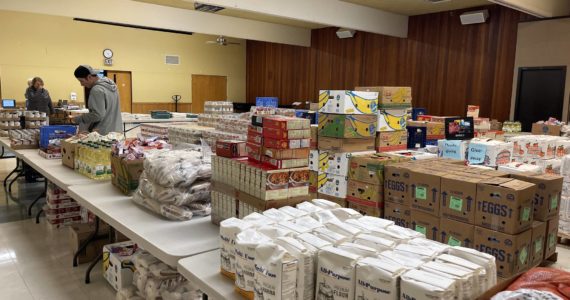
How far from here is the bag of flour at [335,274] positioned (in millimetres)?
1267

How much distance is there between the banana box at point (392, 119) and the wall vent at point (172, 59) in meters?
10.6

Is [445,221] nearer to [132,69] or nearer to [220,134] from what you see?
[220,134]

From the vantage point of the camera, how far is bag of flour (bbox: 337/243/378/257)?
4.39 ft

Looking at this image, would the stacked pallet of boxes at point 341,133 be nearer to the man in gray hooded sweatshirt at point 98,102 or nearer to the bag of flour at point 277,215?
the man in gray hooded sweatshirt at point 98,102

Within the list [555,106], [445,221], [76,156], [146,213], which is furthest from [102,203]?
[555,106]

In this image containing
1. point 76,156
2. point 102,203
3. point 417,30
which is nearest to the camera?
point 102,203

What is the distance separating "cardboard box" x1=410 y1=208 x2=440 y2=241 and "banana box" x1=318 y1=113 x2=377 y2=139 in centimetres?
146

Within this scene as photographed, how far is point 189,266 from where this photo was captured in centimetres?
175

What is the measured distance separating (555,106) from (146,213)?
799 centimetres

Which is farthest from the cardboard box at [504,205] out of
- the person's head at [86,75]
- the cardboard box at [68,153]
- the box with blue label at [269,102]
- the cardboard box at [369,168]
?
the box with blue label at [269,102]

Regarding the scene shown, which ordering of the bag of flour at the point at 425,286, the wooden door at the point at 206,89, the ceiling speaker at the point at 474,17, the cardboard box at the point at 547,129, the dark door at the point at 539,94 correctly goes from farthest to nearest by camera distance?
the wooden door at the point at 206,89
the ceiling speaker at the point at 474,17
the dark door at the point at 539,94
the cardboard box at the point at 547,129
the bag of flour at the point at 425,286

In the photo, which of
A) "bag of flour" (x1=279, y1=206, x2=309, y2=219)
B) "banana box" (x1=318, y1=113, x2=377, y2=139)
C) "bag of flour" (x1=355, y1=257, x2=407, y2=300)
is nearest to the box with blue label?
"banana box" (x1=318, y1=113, x2=377, y2=139)

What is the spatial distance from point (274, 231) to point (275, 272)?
0.23 meters

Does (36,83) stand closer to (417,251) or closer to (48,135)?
(48,135)
